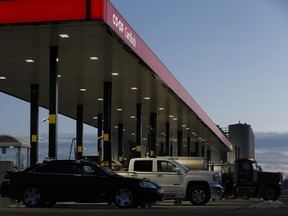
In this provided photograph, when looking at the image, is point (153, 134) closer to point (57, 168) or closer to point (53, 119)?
point (53, 119)

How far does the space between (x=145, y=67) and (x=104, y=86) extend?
218 inches

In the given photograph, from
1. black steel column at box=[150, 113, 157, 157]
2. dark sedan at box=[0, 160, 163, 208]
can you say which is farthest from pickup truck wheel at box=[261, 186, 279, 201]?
dark sedan at box=[0, 160, 163, 208]

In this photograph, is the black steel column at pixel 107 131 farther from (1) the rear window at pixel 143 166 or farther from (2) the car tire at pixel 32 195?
(2) the car tire at pixel 32 195

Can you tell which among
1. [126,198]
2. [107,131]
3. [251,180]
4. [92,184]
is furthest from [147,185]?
[251,180]

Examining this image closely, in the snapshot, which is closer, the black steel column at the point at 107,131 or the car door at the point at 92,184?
the car door at the point at 92,184

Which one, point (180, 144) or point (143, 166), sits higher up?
point (180, 144)

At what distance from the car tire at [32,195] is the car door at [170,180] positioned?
6054mm

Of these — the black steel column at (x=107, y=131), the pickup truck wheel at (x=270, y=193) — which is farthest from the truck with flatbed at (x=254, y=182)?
the black steel column at (x=107, y=131)

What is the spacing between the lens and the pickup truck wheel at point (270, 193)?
37469 millimetres

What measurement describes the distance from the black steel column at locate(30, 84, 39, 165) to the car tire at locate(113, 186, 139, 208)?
10.0 metres

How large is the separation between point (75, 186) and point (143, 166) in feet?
18.4

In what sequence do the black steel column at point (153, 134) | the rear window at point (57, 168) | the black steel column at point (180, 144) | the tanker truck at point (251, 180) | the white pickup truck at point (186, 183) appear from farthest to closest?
the black steel column at point (180, 144) → the black steel column at point (153, 134) → the tanker truck at point (251, 180) → the white pickup truck at point (186, 183) → the rear window at point (57, 168)

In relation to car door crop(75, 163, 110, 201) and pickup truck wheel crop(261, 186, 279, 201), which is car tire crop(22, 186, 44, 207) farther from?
pickup truck wheel crop(261, 186, 279, 201)

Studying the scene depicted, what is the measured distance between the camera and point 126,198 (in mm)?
19969
